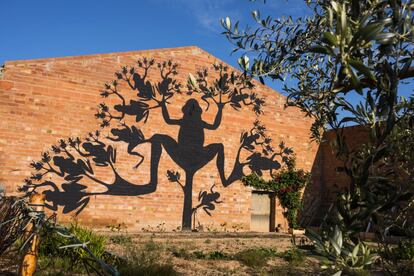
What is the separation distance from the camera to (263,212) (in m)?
16.7

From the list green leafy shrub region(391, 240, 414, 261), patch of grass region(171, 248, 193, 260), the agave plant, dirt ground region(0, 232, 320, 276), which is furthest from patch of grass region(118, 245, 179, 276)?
the agave plant

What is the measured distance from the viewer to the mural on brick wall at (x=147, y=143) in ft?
41.9

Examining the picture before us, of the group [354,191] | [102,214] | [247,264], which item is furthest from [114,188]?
[354,191]

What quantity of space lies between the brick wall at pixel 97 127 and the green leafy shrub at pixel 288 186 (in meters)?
0.48

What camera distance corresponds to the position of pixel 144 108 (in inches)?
572

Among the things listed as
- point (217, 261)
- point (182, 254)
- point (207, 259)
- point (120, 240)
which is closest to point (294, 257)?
point (217, 261)

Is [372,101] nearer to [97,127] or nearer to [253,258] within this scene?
[253,258]

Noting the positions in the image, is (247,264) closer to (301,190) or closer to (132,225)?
(132,225)

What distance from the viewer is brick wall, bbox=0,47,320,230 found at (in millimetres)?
12164

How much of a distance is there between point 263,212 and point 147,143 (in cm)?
584

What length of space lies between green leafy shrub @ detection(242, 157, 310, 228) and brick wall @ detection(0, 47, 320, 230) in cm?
48

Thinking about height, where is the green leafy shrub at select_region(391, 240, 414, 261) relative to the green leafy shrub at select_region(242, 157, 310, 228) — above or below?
below

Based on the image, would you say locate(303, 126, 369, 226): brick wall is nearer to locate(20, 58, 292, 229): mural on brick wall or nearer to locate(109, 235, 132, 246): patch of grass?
locate(20, 58, 292, 229): mural on brick wall

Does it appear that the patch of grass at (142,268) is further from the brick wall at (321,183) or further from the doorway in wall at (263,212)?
the brick wall at (321,183)
